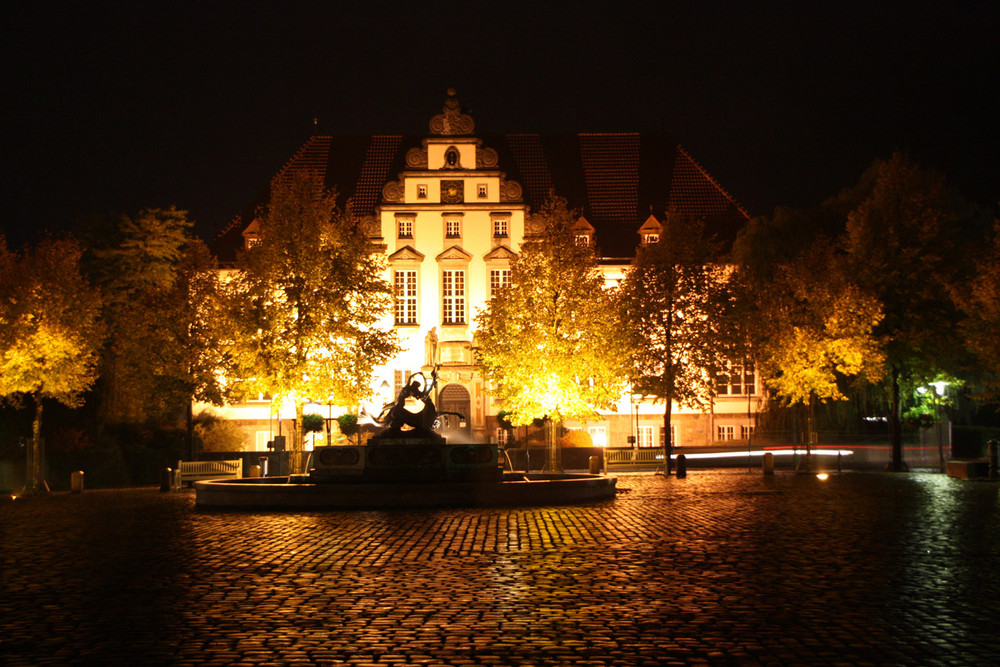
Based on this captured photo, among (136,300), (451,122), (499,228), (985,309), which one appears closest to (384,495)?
(985,309)

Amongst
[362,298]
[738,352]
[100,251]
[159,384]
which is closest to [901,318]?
[738,352]

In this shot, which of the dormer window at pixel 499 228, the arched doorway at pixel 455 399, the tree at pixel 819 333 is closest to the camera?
the tree at pixel 819 333

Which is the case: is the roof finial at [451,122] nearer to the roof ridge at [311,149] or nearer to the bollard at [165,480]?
the roof ridge at [311,149]

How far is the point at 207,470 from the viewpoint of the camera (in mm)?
33812

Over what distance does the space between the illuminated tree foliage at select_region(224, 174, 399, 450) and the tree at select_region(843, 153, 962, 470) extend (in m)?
17.5

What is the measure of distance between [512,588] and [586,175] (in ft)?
169

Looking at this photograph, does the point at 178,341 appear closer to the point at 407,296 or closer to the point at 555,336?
the point at 555,336

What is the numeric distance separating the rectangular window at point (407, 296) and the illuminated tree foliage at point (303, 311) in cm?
1732

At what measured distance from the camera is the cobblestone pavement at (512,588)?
332 inches

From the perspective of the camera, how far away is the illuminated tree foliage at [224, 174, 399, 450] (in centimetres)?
3462

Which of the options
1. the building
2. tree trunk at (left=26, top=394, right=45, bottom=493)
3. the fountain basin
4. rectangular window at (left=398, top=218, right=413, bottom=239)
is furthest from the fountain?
rectangular window at (left=398, top=218, right=413, bottom=239)

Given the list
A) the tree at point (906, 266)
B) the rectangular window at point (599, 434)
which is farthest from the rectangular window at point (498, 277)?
the tree at point (906, 266)

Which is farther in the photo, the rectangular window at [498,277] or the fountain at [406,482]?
the rectangular window at [498,277]

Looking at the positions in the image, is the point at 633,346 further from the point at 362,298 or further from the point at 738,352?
the point at 362,298
